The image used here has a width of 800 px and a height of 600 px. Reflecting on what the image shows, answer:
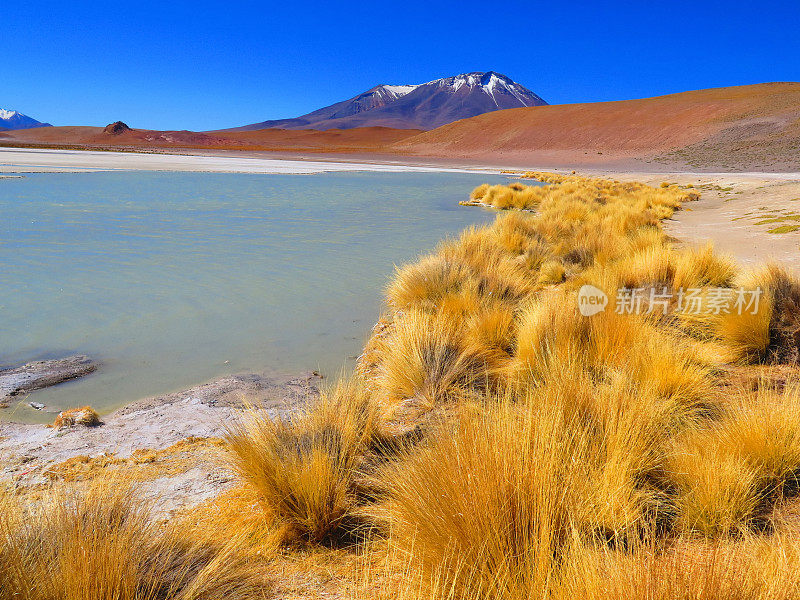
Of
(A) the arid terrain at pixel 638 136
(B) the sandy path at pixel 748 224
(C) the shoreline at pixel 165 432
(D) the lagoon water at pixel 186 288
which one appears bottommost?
(C) the shoreline at pixel 165 432

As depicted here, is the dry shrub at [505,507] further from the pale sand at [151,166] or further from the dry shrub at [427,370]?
the pale sand at [151,166]

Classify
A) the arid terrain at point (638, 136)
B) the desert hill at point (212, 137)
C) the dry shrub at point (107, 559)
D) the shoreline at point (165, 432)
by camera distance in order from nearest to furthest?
the dry shrub at point (107, 559) → the shoreline at point (165, 432) → the arid terrain at point (638, 136) → the desert hill at point (212, 137)

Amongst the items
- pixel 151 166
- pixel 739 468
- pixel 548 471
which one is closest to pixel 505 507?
pixel 548 471

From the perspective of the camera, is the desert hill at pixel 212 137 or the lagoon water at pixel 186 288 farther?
the desert hill at pixel 212 137

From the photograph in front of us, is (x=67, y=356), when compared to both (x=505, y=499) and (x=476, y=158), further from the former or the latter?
(x=476, y=158)

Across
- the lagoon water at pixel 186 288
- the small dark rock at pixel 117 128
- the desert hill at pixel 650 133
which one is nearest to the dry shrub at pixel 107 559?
the lagoon water at pixel 186 288

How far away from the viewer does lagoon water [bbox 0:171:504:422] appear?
13.6 ft

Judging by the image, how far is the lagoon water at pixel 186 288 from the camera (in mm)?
4133

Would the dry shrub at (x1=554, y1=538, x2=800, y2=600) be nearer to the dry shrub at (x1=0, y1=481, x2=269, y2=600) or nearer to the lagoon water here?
the dry shrub at (x1=0, y1=481, x2=269, y2=600)

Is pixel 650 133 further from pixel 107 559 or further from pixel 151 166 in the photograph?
pixel 107 559

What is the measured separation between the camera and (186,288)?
5980mm

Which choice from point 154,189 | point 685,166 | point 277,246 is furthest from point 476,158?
point 277,246

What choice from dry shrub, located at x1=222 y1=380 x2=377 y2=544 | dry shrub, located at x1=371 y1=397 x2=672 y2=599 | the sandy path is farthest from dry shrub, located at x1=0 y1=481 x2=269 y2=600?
the sandy path

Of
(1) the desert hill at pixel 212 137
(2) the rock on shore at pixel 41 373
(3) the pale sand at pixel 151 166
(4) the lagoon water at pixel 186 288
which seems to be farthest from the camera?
(1) the desert hill at pixel 212 137
